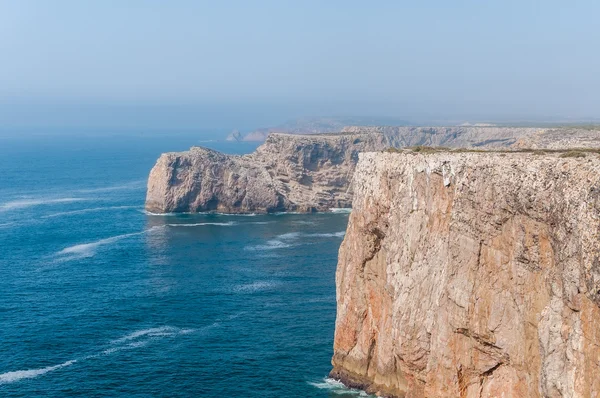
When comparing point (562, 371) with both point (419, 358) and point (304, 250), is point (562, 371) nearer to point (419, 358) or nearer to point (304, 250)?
point (419, 358)

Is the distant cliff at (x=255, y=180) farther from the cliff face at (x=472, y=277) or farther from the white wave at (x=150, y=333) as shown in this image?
the cliff face at (x=472, y=277)

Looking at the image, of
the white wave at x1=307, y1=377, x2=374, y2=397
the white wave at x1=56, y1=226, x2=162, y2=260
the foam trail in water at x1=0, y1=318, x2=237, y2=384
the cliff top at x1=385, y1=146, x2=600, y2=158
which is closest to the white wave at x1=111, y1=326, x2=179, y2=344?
the foam trail in water at x1=0, y1=318, x2=237, y2=384

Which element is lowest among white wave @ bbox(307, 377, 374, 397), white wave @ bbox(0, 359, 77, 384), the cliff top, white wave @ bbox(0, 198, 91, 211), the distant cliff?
white wave @ bbox(307, 377, 374, 397)

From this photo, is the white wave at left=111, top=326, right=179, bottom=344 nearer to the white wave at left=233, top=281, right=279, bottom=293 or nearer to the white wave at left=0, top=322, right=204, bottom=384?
the white wave at left=0, top=322, right=204, bottom=384

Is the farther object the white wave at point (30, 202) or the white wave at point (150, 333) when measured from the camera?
the white wave at point (30, 202)

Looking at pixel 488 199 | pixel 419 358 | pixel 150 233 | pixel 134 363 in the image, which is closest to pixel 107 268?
pixel 150 233

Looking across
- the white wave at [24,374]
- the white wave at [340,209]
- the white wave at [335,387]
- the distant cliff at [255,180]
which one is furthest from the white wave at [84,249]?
the white wave at [335,387]
